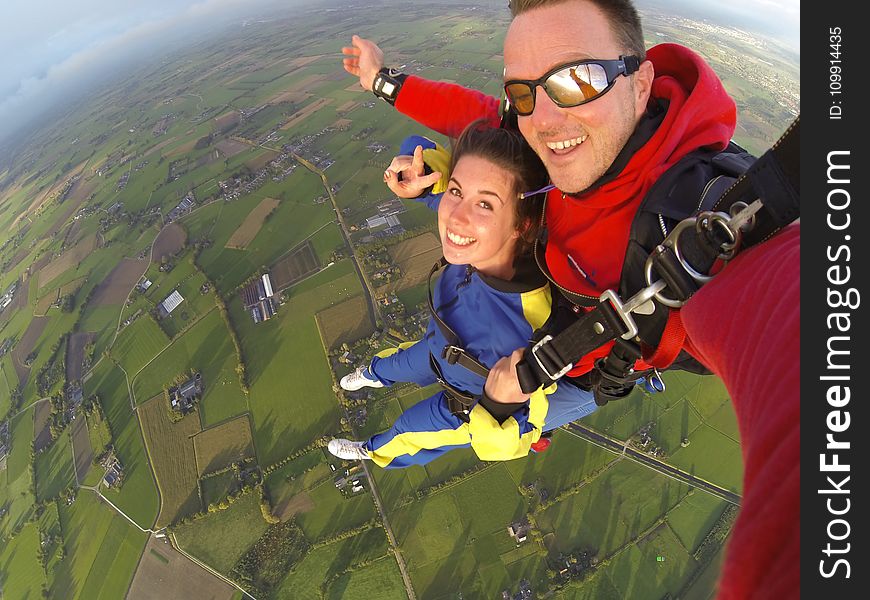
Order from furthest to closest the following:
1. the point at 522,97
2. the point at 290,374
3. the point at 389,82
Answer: the point at 290,374
the point at 389,82
the point at 522,97

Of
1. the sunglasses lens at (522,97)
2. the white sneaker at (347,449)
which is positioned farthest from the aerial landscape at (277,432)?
the sunglasses lens at (522,97)

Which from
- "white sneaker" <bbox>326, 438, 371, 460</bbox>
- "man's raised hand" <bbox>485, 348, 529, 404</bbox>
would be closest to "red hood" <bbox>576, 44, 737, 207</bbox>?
"man's raised hand" <bbox>485, 348, 529, 404</bbox>

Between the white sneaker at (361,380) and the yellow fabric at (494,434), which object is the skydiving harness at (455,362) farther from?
the white sneaker at (361,380)

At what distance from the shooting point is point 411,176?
9.18 ft

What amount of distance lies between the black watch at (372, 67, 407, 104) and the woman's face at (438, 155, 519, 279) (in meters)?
1.32

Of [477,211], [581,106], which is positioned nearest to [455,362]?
[477,211]

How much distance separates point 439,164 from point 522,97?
1.06 meters

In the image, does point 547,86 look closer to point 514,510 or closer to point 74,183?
point 514,510

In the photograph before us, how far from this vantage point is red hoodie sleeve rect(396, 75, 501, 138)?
307cm

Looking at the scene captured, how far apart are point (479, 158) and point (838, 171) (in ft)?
5.93

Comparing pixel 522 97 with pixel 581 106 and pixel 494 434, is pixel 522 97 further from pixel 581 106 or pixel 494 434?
pixel 494 434

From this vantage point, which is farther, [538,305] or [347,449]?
[347,449]

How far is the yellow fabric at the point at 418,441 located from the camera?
3748 millimetres

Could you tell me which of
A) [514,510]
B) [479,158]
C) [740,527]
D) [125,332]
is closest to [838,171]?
[740,527]
